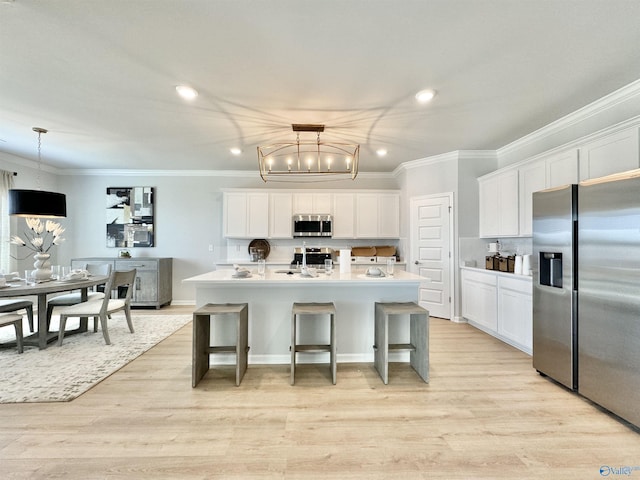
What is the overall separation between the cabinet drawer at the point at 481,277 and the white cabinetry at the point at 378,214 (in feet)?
5.14

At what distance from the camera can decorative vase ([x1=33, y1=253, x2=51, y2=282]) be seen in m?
3.58

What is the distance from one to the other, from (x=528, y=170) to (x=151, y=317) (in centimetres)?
585

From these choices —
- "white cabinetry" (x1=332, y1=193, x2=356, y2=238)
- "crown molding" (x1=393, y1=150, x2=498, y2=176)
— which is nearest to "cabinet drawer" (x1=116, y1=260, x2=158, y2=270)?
"white cabinetry" (x1=332, y1=193, x2=356, y2=238)

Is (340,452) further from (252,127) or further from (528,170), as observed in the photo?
(528,170)

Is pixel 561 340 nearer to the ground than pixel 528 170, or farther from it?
nearer to the ground

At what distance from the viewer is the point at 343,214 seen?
219 inches

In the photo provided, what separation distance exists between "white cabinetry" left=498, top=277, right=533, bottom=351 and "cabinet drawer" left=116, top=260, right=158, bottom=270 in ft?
18.2

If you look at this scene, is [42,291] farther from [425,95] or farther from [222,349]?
[425,95]

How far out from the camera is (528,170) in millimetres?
3492

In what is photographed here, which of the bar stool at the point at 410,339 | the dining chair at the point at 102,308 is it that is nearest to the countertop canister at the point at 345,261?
the bar stool at the point at 410,339

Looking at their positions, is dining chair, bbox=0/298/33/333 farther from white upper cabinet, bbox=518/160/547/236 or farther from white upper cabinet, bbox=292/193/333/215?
white upper cabinet, bbox=518/160/547/236

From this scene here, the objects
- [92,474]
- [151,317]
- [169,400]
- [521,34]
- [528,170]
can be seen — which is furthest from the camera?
[151,317]

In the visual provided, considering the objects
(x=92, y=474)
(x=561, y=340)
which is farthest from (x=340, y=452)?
(x=561, y=340)

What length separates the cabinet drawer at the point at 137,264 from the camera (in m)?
5.22
